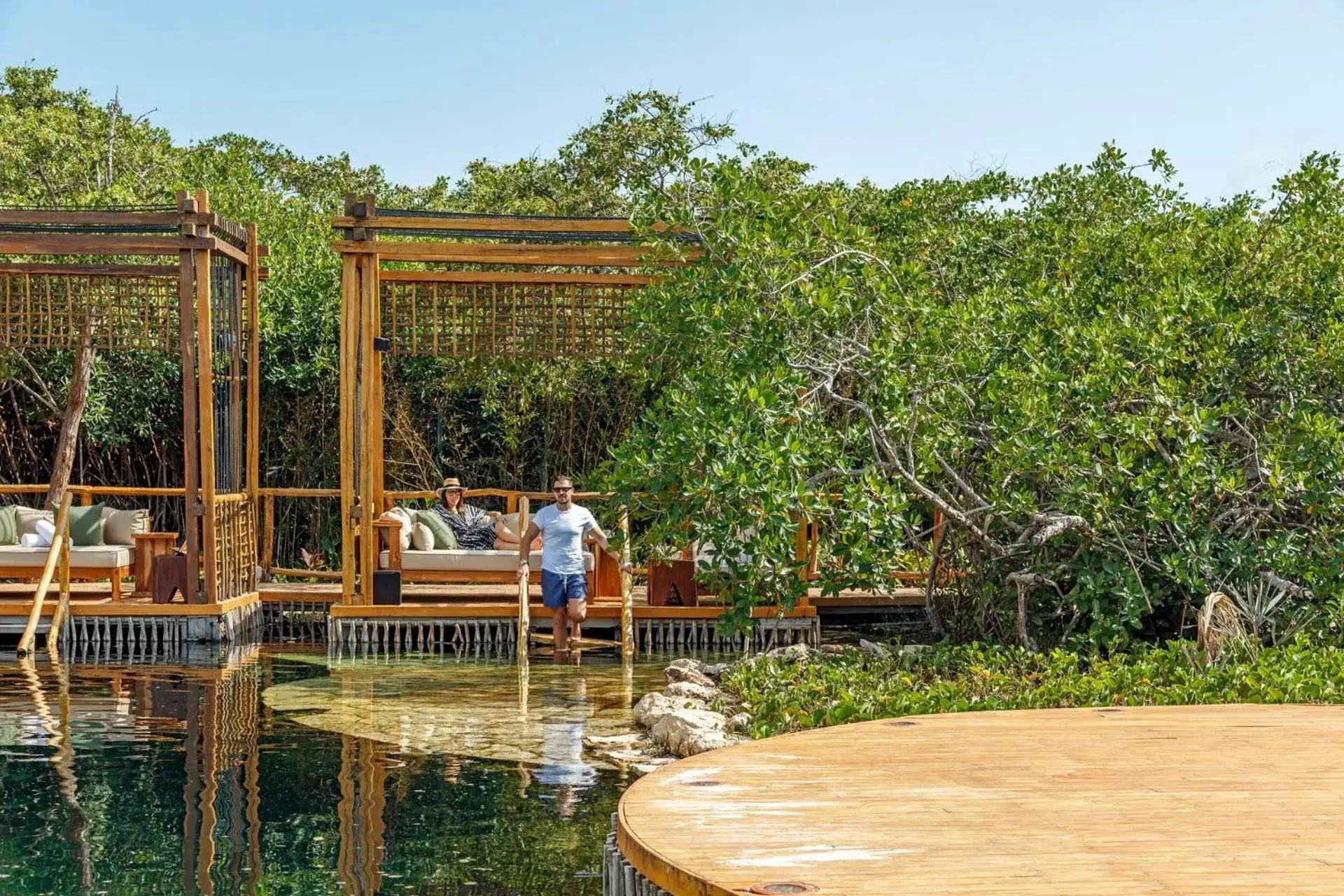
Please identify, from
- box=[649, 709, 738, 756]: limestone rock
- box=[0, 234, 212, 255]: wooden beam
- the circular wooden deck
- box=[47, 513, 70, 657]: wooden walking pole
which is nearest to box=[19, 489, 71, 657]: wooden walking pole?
box=[47, 513, 70, 657]: wooden walking pole

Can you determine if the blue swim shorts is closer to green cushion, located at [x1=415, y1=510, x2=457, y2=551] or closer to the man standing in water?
the man standing in water

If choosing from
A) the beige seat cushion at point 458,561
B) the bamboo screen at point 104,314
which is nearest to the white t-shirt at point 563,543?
the beige seat cushion at point 458,561

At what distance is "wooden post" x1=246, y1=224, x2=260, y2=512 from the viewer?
43.0 feet

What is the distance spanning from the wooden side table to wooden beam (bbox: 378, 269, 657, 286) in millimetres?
2551

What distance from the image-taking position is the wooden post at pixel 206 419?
11703 millimetres

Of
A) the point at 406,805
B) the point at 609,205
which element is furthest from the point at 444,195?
the point at 406,805

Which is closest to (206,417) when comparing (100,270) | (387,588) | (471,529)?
(387,588)

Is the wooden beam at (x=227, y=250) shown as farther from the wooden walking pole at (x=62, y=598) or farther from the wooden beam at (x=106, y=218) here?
the wooden walking pole at (x=62, y=598)

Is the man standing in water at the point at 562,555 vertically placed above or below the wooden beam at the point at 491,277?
below

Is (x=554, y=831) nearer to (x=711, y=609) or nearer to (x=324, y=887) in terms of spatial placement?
(x=324, y=887)

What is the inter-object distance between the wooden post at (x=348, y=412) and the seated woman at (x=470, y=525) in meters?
1.07

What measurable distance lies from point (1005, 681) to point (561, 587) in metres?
3.95

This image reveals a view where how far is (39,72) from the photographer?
24.1m

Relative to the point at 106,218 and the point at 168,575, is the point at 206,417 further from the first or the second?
the point at 106,218
